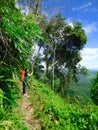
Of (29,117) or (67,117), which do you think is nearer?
(29,117)

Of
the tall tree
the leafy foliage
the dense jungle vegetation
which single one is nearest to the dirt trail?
the dense jungle vegetation

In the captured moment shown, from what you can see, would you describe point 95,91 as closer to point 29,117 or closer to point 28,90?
point 28,90

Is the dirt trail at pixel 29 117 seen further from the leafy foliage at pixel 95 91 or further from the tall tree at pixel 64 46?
the tall tree at pixel 64 46

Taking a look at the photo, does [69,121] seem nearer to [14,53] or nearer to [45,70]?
[14,53]

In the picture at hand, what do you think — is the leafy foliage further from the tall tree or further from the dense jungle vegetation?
the tall tree

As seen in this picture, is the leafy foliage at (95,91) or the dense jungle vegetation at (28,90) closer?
the dense jungle vegetation at (28,90)

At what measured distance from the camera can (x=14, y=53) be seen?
218 inches

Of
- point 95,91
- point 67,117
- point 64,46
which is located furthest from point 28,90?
point 64,46

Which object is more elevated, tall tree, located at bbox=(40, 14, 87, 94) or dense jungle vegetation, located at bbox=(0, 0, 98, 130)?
tall tree, located at bbox=(40, 14, 87, 94)

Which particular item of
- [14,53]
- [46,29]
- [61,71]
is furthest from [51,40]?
[14,53]

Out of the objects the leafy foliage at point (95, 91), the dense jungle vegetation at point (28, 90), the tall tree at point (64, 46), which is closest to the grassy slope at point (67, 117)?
the dense jungle vegetation at point (28, 90)

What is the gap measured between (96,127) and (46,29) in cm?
2363

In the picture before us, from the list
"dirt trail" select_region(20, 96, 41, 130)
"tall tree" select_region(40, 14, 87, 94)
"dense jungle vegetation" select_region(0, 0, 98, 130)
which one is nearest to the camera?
"dense jungle vegetation" select_region(0, 0, 98, 130)

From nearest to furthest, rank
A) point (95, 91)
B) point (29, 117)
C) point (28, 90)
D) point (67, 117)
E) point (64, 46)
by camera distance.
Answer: point (29, 117)
point (67, 117)
point (28, 90)
point (95, 91)
point (64, 46)
